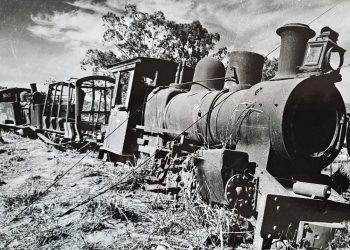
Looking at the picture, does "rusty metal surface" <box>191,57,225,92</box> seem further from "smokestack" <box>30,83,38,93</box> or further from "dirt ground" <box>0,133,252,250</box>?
"smokestack" <box>30,83,38,93</box>

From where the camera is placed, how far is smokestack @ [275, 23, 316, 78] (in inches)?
151

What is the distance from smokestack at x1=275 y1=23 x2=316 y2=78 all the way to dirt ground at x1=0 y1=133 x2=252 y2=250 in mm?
1831

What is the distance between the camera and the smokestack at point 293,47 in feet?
12.6

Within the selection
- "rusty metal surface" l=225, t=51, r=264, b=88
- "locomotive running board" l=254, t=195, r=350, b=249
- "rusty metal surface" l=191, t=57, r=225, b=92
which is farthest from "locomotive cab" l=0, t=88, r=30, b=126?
"locomotive running board" l=254, t=195, r=350, b=249

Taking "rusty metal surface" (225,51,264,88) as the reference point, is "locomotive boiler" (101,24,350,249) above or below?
below

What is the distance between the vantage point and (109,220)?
381cm

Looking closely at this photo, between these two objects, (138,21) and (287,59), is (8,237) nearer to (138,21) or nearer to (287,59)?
(287,59)

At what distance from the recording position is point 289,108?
3.32 meters

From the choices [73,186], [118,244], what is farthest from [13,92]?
[118,244]

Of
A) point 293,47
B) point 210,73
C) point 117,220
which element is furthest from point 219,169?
point 210,73

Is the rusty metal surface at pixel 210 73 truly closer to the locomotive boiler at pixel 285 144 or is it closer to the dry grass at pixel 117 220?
the locomotive boiler at pixel 285 144

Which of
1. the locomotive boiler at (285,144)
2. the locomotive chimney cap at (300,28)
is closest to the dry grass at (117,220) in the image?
the locomotive boiler at (285,144)

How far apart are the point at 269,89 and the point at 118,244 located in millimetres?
2302

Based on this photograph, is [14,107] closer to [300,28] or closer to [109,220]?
[109,220]
